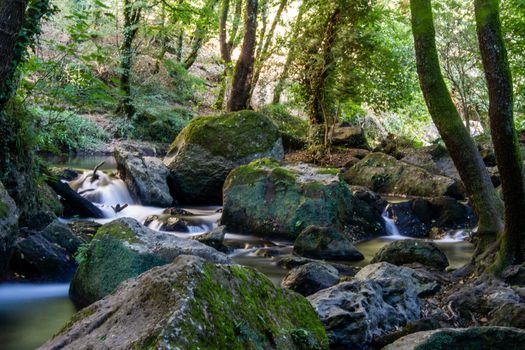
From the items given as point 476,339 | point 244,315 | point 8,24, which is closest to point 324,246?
point 476,339

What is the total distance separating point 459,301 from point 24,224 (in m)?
6.16

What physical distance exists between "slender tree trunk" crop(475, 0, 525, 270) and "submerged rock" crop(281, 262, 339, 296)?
2.13m

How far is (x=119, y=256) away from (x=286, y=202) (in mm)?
5008

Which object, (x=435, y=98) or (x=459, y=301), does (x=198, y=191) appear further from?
(x=459, y=301)

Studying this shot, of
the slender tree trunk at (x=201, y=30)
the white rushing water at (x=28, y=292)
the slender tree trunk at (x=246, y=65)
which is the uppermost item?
the slender tree trunk at (x=201, y=30)

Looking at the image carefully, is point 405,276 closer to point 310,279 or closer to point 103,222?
point 310,279

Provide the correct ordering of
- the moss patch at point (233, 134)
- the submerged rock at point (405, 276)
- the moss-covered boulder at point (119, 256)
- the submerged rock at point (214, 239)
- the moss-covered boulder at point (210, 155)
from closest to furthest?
1. the moss-covered boulder at point (119, 256)
2. the submerged rock at point (405, 276)
3. the submerged rock at point (214, 239)
4. the moss-covered boulder at point (210, 155)
5. the moss patch at point (233, 134)

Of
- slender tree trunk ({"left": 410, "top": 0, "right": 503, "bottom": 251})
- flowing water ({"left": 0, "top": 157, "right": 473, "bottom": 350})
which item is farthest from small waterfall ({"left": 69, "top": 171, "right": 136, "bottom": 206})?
slender tree trunk ({"left": 410, "top": 0, "right": 503, "bottom": 251})

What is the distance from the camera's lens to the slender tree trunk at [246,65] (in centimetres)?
1480

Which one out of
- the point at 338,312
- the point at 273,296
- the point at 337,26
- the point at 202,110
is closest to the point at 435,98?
the point at 338,312

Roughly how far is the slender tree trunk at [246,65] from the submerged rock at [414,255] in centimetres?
853

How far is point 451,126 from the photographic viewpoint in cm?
650

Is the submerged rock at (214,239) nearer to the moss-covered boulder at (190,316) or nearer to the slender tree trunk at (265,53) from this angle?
the moss-covered boulder at (190,316)

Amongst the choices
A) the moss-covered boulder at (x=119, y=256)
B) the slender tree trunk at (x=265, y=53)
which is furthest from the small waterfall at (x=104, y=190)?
the moss-covered boulder at (x=119, y=256)
